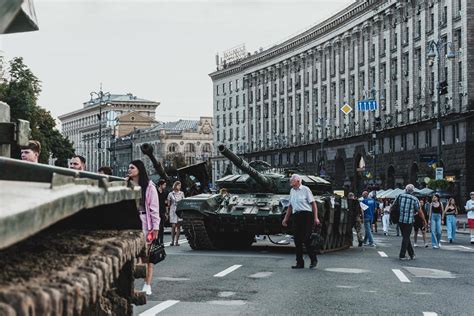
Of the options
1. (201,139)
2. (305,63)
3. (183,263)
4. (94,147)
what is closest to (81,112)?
(94,147)

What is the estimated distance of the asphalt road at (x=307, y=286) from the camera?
10.2 m

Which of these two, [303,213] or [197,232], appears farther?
[197,232]

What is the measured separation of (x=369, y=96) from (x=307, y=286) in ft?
208

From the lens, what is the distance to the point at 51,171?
108 inches

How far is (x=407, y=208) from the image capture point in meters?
20.0

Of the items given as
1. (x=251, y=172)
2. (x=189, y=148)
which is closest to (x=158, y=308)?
(x=251, y=172)

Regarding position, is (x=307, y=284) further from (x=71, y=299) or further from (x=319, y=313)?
(x=71, y=299)

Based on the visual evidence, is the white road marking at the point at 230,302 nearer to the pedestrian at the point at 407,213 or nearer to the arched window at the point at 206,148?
the pedestrian at the point at 407,213

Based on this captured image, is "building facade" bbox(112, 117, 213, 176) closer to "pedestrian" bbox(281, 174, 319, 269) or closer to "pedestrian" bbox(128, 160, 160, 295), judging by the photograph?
"pedestrian" bbox(281, 174, 319, 269)

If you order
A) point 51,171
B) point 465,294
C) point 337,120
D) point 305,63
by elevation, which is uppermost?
point 305,63

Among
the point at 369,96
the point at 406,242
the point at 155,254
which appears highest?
the point at 369,96

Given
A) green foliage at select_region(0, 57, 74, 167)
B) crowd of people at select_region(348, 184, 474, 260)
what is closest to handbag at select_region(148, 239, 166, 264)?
crowd of people at select_region(348, 184, 474, 260)

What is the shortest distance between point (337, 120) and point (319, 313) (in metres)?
74.4

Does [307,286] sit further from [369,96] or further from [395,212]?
[369,96]
